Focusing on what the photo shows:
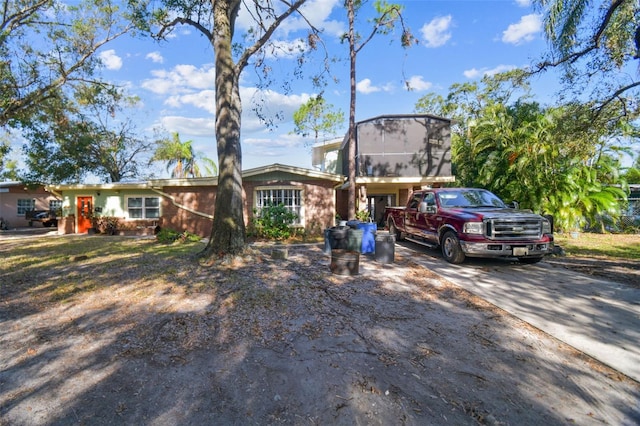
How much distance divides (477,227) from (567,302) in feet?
→ 8.18

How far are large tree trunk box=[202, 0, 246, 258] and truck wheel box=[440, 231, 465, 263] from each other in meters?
5.47

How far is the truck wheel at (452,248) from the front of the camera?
25.3 feet

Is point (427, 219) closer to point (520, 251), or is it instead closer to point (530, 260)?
point (520, 251)

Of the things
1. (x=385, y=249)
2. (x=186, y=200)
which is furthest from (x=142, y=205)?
(x=385, y=249)

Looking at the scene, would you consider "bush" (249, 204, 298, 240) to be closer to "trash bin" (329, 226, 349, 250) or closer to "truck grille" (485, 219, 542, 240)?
"trash bin" (329, 226, 349, 250)

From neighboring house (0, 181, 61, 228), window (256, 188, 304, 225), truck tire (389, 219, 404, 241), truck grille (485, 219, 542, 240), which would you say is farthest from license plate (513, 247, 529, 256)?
neighboring house (0, 181, 61, 228)

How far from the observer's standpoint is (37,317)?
4.48 meters

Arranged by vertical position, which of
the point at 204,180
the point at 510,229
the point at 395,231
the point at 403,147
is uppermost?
the point at 403,147

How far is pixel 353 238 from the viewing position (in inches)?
357

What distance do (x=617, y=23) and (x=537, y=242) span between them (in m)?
5.92

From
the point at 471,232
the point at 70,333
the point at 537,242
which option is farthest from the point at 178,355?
the point at 537,242

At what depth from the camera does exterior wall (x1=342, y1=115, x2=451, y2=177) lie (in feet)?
53.2

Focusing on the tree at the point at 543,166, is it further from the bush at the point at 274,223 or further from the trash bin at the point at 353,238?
the bush at the point at 274,223

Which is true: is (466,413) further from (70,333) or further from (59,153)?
(59,153)
